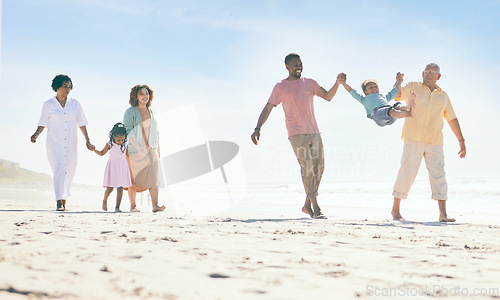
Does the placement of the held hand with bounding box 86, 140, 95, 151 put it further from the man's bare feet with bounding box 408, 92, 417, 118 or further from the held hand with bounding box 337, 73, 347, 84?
the man's bare feet with bounding box 408, 92, 417, 118

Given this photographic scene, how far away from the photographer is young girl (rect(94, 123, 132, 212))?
7547 mm

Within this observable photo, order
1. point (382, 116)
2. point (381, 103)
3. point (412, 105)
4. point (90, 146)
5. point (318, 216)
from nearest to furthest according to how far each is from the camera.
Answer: point (412, 105) → point (382, 116) → point (381, 103) → point (318, 216) → point (90, 146)

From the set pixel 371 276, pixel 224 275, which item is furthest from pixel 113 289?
pixel 371 276

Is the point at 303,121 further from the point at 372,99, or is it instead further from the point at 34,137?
the point at 34,137

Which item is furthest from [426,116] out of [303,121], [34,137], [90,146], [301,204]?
[301,204]

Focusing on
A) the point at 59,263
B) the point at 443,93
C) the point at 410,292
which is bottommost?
the point at 410,292

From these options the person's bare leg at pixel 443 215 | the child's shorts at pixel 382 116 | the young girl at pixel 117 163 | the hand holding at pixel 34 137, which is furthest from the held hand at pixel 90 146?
the person's bare leg at pixel 443 215

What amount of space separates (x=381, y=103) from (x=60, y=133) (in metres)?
5.32

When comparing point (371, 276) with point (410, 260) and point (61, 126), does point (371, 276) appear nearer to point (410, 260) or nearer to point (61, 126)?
point (410, 260)

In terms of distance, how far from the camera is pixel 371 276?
246 centimetres

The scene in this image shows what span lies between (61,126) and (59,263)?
17.7 ft

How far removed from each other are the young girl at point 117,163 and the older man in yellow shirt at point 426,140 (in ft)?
14.9

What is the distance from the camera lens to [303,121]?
245 inches

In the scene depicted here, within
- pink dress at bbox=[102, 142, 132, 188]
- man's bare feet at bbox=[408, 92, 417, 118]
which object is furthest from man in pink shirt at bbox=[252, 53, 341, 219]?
pink dress at bbox=[102, 142, 132, 188]
